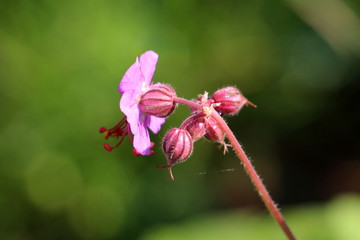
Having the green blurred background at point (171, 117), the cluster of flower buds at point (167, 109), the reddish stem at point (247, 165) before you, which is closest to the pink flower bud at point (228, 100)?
the cluster of flower buds at point (167, 109)

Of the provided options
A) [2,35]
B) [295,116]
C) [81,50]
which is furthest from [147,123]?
[295,116]

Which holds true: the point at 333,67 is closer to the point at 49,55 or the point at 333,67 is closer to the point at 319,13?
the point at 319,13

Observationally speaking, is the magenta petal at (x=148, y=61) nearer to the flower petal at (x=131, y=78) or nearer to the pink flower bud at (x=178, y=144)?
the flower petal at (x=131, y=78)

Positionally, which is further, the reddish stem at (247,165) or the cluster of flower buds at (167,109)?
the cluster of flower buds at (167,109)

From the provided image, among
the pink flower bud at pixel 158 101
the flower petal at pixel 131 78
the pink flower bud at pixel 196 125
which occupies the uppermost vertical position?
the flower petal at pixel 131 78

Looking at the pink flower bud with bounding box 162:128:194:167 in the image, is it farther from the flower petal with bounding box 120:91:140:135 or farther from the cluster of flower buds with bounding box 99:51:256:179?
the flower petal with bounding box 120:91:140:135

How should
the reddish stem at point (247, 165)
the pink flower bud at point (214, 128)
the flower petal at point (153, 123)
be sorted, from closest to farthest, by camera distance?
the reddish stem at point (247, 165) < the pink flower bud at point (214, 128) < the flower petal at point (153, 123)

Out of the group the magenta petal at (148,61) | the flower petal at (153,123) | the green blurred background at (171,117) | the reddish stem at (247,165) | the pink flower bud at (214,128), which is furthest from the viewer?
the green blurred background at (171,117)
